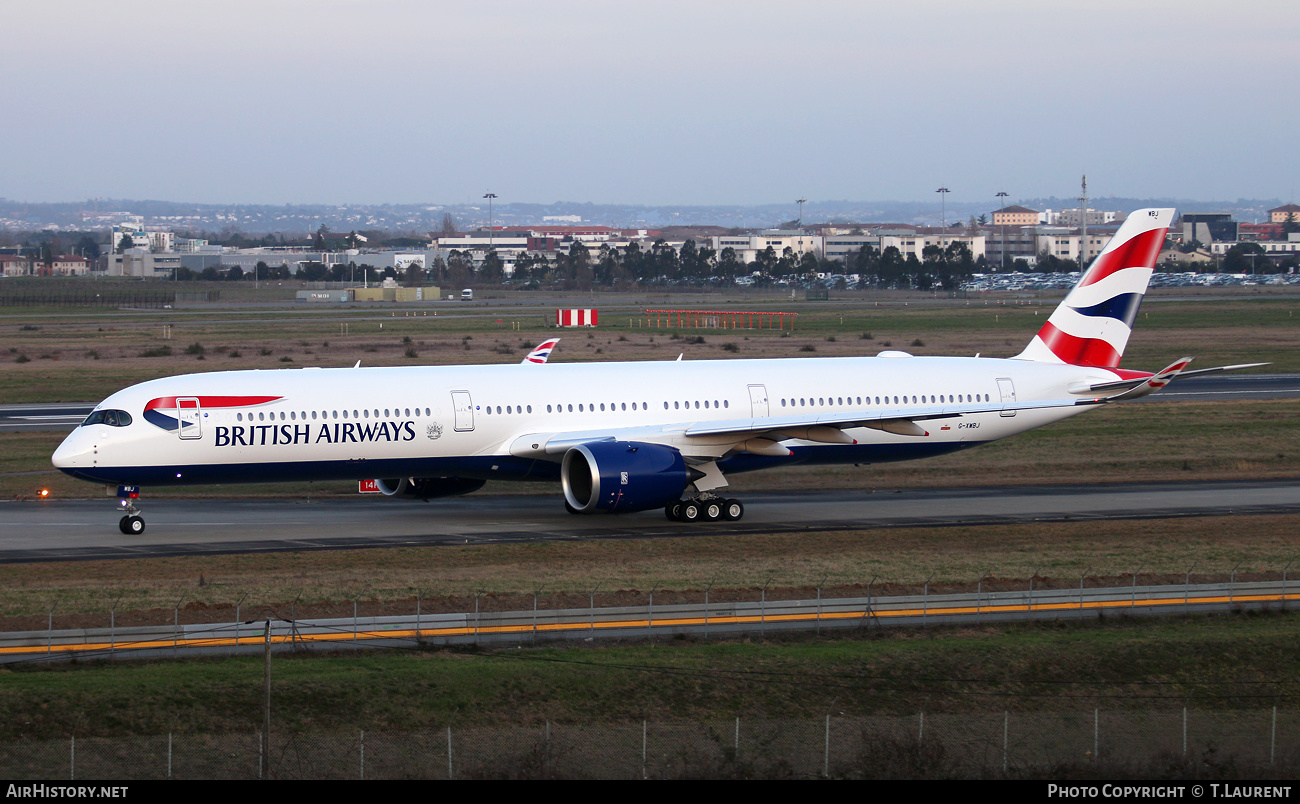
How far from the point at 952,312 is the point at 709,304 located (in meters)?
37.5

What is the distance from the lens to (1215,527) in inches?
1594

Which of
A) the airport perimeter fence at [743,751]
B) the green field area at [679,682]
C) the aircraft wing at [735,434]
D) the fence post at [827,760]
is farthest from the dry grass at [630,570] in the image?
the fence post at [827,760]

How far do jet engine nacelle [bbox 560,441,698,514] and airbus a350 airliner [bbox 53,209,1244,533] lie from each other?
53mm

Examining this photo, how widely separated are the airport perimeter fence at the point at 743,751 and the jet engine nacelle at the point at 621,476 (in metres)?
14.2

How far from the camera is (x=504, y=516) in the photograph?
4341 cm

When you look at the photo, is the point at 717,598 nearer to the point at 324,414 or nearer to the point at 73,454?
the point at 324,414

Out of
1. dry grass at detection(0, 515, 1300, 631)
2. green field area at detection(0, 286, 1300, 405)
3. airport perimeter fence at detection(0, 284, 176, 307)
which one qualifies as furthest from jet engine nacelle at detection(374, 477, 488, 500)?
airport perimeter fence at detection(0, 284, 176, 307)

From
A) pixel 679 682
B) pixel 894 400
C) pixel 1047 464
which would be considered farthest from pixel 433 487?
pixel 1047 464

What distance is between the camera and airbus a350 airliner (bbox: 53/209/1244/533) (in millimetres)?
39344

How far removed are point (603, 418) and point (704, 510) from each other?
14.0ft

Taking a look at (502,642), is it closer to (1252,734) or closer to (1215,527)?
(1252,734)

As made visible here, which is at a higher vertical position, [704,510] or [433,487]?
[433,487]

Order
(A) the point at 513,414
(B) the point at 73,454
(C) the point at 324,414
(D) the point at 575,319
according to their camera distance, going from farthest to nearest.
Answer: (D) the point at 575,319 → (A) the point at 513,414 → (C) the point at 324,414 → (B) the point at 73,454

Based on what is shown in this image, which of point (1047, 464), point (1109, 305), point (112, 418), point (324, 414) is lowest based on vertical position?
point (1047, 464)
